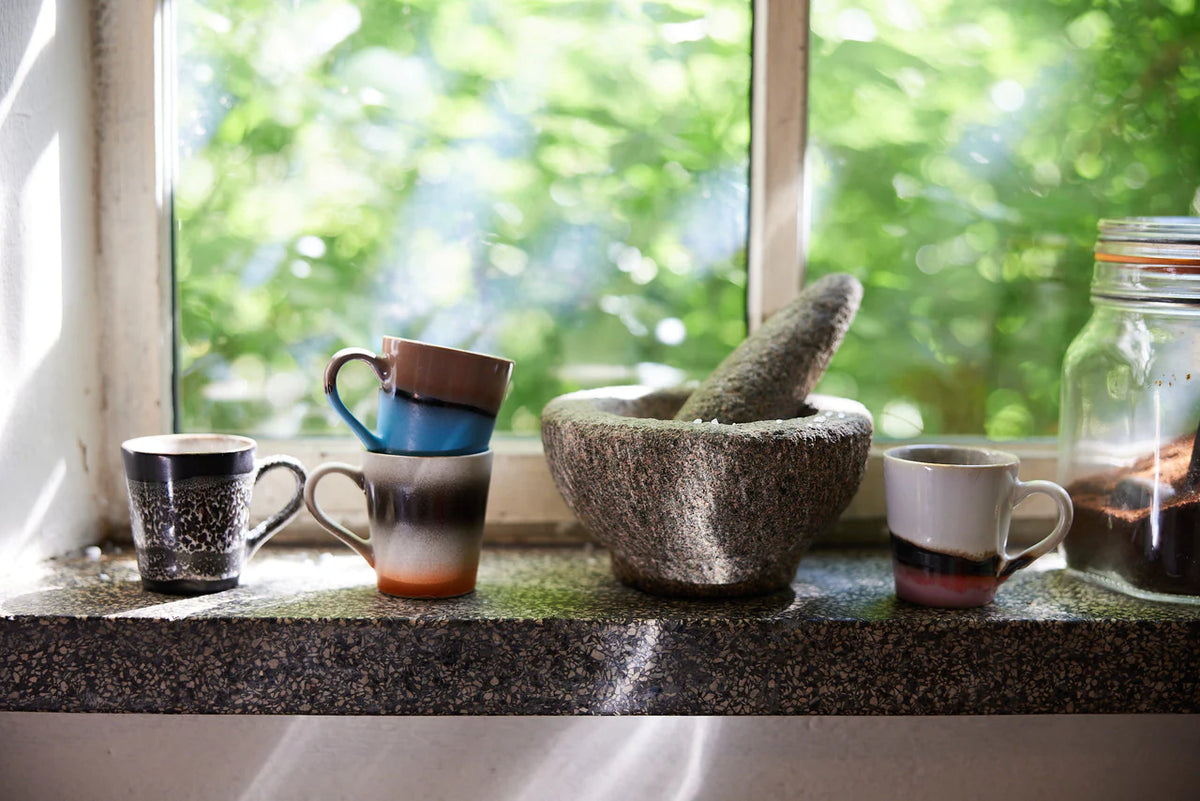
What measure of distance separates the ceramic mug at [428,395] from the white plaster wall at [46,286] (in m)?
0.29

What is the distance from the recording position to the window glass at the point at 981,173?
1.05m

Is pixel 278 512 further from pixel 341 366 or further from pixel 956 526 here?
pixel 956 526

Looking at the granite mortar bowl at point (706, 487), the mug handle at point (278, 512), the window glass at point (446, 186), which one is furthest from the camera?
the window glass at point (446, 186)

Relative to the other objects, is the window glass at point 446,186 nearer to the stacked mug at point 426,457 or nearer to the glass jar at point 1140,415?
the stacked mug at point 426,457

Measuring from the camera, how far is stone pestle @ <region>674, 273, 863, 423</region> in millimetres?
887

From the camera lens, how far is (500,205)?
105 centimetres

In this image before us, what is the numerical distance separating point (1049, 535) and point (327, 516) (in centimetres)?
61

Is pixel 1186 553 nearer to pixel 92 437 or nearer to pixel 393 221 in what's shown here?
pixel 393 221

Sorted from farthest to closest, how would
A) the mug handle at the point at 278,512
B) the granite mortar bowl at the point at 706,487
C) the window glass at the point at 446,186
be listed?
the window glass at the point at 446,186
the mug handle at the point at 278,512
the granite mortar bowl at the point at 706,487

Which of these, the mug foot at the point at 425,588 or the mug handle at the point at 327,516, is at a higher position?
the mug handle at the point at 327,516

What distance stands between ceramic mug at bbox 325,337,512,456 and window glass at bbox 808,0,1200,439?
→ 0.41 metres

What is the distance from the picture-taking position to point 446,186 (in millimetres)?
1042

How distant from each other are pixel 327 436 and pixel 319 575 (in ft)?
0.53

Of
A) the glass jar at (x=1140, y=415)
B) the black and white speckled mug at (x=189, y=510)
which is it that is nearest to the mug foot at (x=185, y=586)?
the black and white speckled mug at (x=189, y=510)
